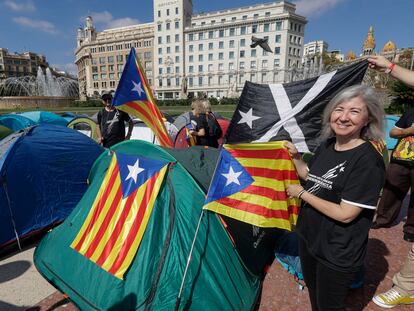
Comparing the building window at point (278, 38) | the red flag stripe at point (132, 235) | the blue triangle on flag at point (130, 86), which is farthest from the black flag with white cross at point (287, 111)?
the building window at point (278, 38)

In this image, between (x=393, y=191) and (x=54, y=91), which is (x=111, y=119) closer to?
(x=393, y=191)

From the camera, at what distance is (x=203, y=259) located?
2.53 metres

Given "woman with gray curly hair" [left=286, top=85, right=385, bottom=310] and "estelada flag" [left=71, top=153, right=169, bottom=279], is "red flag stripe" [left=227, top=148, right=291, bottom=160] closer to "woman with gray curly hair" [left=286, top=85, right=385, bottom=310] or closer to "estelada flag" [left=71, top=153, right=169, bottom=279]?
"woman with gray curly hair" [left=286, top=85, right=385, bottom=310]

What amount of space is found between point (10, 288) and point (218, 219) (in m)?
2.73

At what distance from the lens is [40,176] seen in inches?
158

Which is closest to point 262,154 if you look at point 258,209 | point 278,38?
point 258,209

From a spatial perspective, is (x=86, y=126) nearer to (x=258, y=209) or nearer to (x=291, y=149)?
(x=258, y=209)

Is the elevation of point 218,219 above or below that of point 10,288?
above

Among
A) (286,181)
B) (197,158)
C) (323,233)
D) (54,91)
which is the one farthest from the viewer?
(54,91)

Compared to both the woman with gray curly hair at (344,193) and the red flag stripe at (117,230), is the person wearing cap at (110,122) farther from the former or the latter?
the woman with gray curly hair at (344,193)

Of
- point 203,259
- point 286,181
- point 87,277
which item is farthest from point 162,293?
point 286,181

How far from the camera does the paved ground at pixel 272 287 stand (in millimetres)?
2842

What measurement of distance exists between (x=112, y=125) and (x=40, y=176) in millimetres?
1782

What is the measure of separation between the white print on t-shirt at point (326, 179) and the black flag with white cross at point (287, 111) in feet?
3.45
